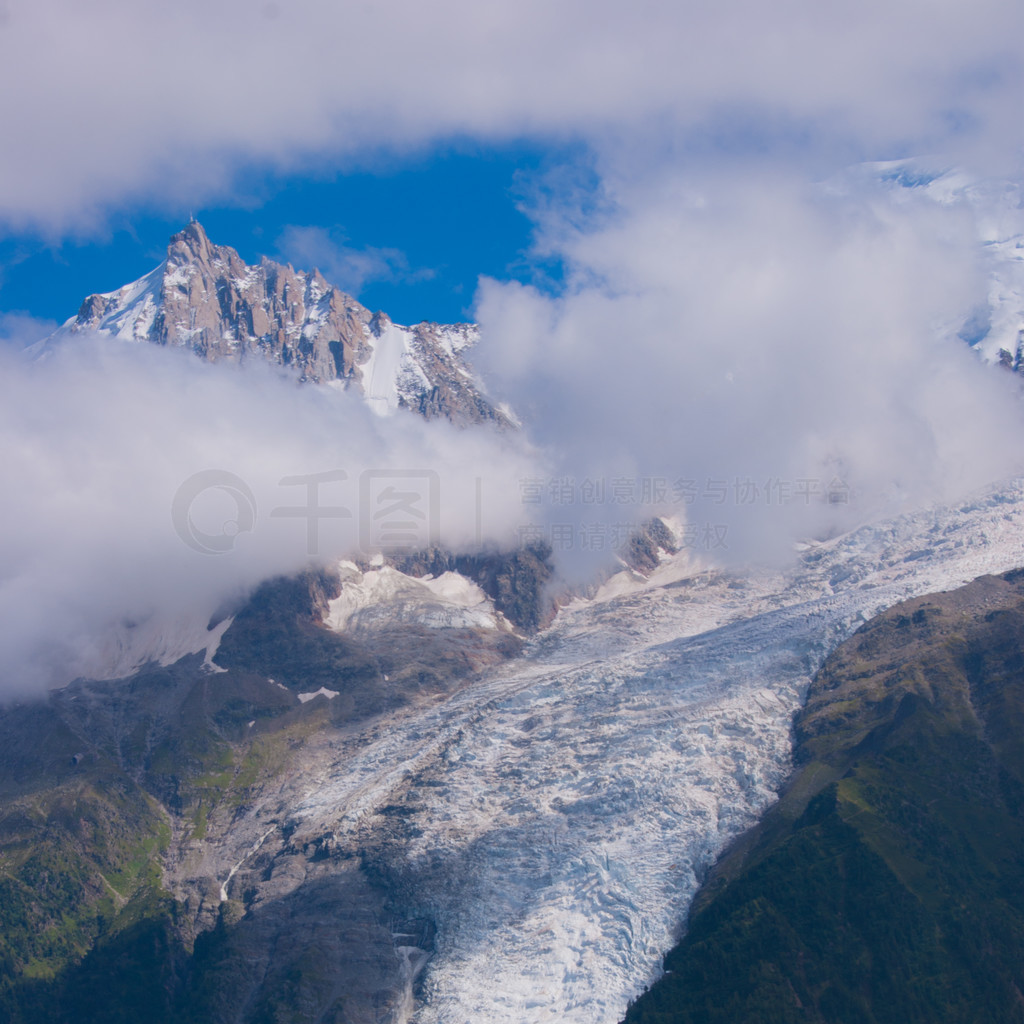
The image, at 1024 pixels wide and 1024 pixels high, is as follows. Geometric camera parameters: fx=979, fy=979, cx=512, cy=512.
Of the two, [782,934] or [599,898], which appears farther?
[599,898]

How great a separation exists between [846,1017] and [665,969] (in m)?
31.1

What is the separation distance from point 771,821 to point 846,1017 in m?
44.6

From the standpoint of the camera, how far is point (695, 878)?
19325 centimetres

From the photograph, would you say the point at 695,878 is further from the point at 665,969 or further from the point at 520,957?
the point at 520,957

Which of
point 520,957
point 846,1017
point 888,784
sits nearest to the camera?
point 846,1017

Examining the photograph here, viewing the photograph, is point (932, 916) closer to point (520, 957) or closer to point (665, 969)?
point (665, 969)

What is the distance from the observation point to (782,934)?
559ft

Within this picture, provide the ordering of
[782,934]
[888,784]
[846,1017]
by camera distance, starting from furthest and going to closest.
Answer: [888,784] < [782,934] < [846,1017]

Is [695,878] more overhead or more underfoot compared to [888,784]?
more underfoot

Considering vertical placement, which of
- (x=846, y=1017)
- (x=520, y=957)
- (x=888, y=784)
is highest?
(x=888, y=784)

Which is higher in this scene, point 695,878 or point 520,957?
point 695,878

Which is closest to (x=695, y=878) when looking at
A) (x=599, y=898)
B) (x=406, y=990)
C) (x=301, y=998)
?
(x=599, y=898)

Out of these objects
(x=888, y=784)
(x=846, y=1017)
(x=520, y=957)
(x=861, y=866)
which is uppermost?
(x=888, y=784)

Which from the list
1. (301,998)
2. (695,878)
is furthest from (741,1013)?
(301,998)
